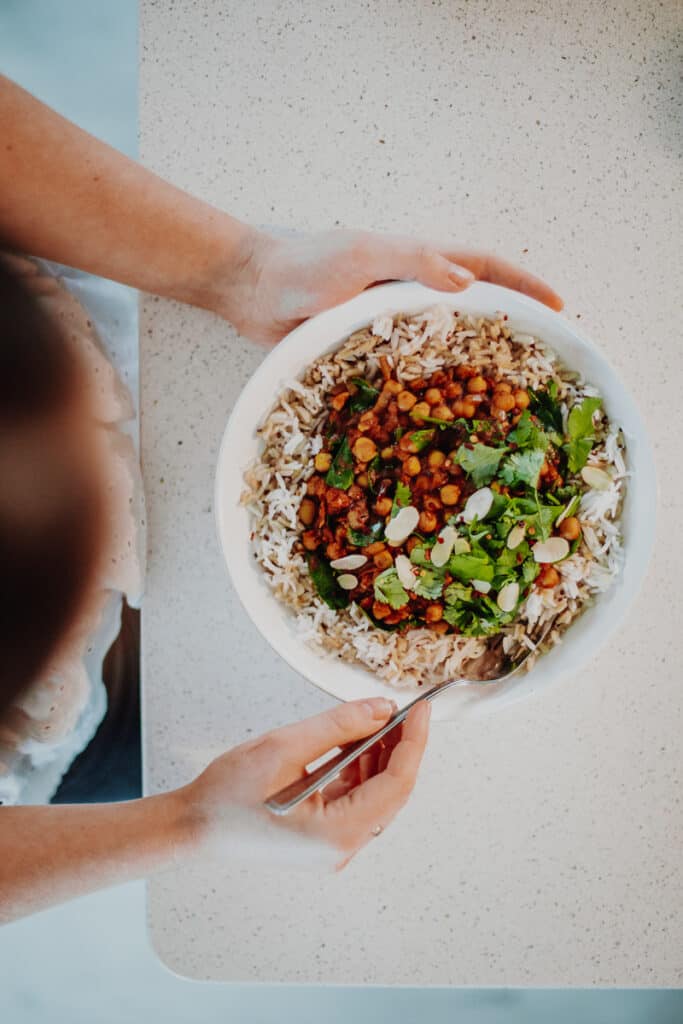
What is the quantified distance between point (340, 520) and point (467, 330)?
273 mm

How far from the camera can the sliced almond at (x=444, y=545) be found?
0.88 meters

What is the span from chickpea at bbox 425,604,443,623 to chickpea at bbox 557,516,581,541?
0.17 metres

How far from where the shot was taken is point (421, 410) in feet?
2.95

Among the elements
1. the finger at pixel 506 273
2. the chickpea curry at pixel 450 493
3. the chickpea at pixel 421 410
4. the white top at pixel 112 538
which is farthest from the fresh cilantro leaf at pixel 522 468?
the white top at pixel 112 538

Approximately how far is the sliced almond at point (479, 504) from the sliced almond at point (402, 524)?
0.06 metres

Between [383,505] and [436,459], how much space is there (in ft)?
0.27

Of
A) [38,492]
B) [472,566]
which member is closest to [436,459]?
[472,566]

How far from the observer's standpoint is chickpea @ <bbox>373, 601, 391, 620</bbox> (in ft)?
2.99

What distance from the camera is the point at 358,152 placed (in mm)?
1015

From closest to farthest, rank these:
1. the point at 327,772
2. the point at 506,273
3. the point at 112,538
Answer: the point at 327,772
the point at 506,273
the point at 112,538

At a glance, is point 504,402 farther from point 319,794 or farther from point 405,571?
point 319,794

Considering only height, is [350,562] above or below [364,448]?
below

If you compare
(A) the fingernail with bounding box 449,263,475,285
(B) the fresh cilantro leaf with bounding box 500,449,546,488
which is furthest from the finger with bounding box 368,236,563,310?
(B) the fresh cilantro leaf with bounding box 500,449,546,488

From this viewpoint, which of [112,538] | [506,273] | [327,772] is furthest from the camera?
[112,538]
